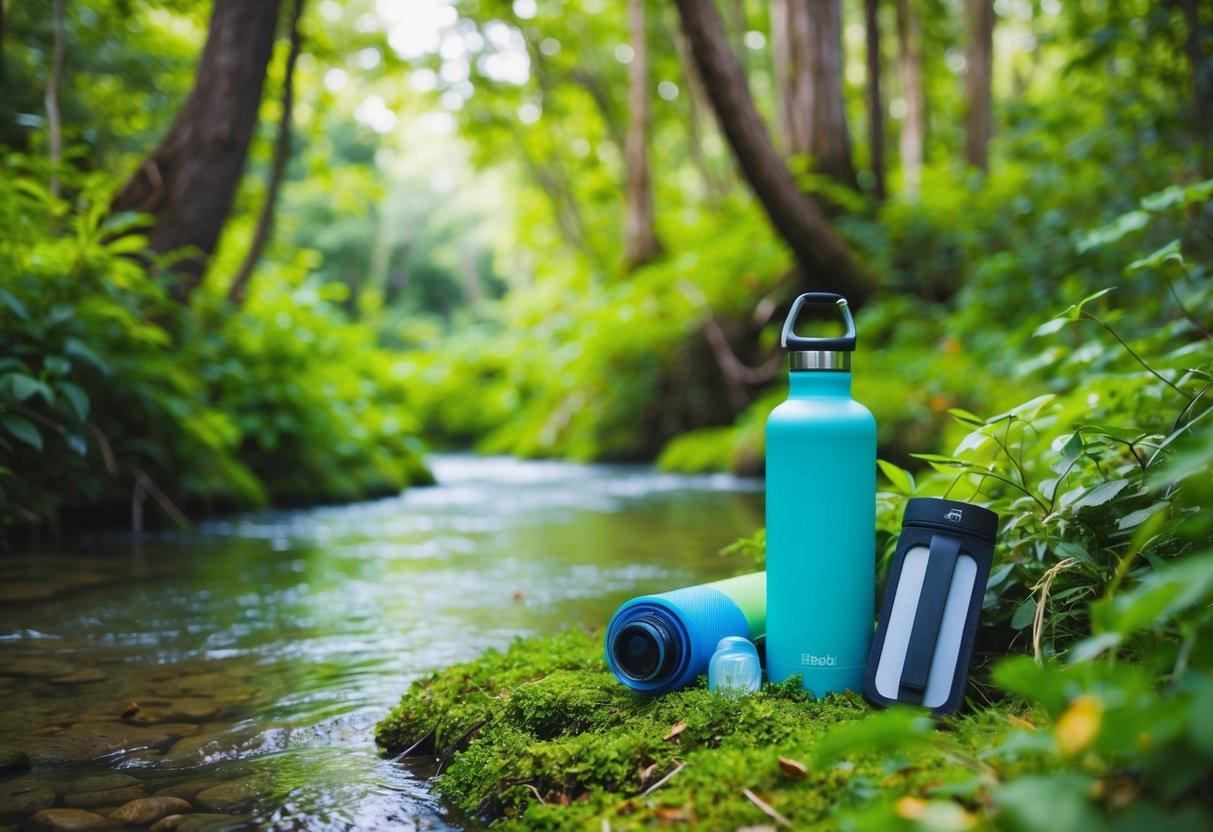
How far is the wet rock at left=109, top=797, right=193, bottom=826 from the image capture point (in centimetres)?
204

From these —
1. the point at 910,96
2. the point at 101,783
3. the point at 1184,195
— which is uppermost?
the point at 910,96

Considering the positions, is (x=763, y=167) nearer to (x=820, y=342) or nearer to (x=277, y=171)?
(x=277, y=171)

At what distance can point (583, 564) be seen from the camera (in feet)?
18.8

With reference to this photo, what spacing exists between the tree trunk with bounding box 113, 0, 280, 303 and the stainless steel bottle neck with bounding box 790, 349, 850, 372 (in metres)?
6.09

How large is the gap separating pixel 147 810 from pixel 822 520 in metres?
1.71

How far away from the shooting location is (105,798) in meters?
2.17

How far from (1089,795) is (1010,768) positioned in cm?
22

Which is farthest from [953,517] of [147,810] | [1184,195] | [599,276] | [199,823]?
[599,276]

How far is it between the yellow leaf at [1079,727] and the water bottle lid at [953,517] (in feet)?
3.21

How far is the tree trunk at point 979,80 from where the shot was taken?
47.6ft

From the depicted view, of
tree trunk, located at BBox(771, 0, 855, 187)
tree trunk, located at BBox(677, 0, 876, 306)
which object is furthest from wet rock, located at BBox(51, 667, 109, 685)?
tree trunk, located at BBox(771, 0, 855, 187)

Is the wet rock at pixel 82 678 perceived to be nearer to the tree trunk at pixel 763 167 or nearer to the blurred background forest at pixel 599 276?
the blurred background forest at pixel 599 276

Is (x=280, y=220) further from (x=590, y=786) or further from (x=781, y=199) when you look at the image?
(x=590, y=786)

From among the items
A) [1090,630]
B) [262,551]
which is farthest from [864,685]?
[262,551]
